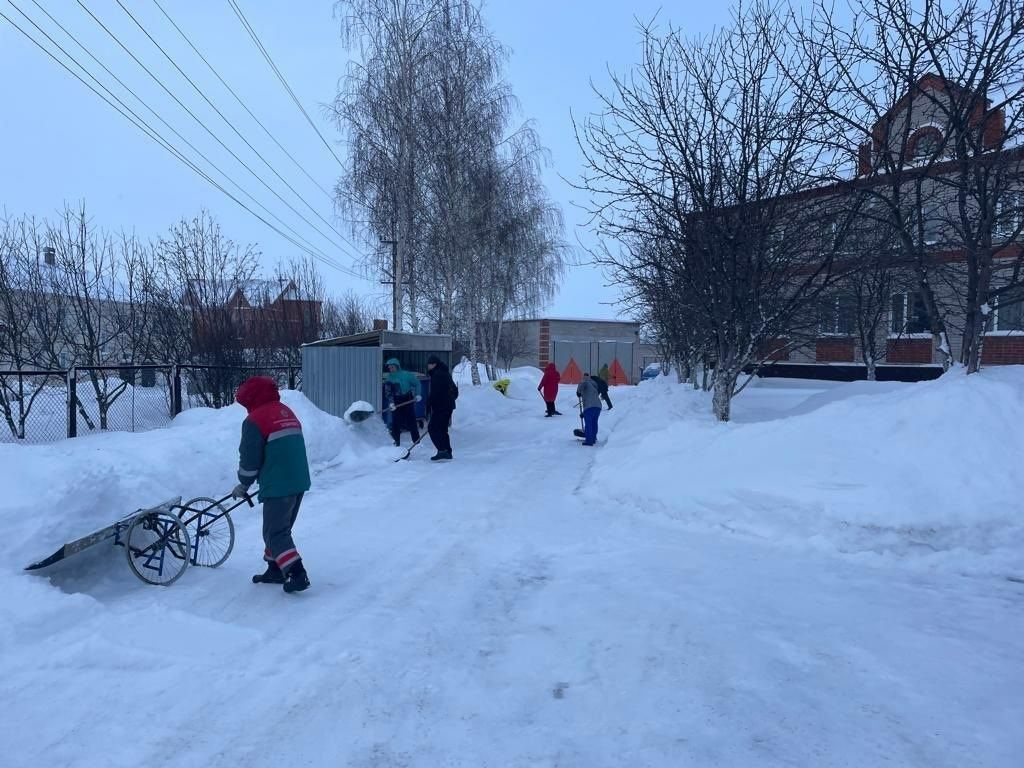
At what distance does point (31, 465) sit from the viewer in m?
5.71

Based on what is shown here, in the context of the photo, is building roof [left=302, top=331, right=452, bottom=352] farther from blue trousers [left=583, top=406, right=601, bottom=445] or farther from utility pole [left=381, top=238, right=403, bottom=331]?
utility pole [left=381, top=238, right=403, bottom=331]

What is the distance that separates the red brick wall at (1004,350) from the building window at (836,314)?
4.00 meters

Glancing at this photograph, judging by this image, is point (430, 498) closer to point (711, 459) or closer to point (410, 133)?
point (711, 459)

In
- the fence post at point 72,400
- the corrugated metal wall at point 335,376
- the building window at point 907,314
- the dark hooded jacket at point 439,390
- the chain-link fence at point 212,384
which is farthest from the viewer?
the building window at point 907,314

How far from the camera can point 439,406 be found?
39.6 ft

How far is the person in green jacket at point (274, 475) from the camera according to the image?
5.13 m

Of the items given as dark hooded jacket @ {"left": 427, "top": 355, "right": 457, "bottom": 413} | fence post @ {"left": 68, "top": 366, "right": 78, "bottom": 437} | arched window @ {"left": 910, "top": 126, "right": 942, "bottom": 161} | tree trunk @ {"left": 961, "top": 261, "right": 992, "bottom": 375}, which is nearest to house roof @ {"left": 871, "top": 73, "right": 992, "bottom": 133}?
arched window @ {"left": 910, "top": 126, "right": 942, "bottom": 161}

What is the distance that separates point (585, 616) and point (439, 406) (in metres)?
7.66

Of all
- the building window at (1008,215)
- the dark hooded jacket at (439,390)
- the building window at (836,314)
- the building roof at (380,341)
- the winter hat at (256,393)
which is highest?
the building window at (1008,215)

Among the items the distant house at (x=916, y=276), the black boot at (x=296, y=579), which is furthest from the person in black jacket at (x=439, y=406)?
the black boot at (x=296, y=579)

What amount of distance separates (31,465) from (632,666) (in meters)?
4.97

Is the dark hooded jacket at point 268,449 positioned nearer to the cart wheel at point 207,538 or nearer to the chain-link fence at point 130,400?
the cart wheel at point 207,538

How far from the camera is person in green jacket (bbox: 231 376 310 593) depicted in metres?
5.13

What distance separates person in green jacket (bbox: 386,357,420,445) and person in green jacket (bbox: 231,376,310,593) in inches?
288
